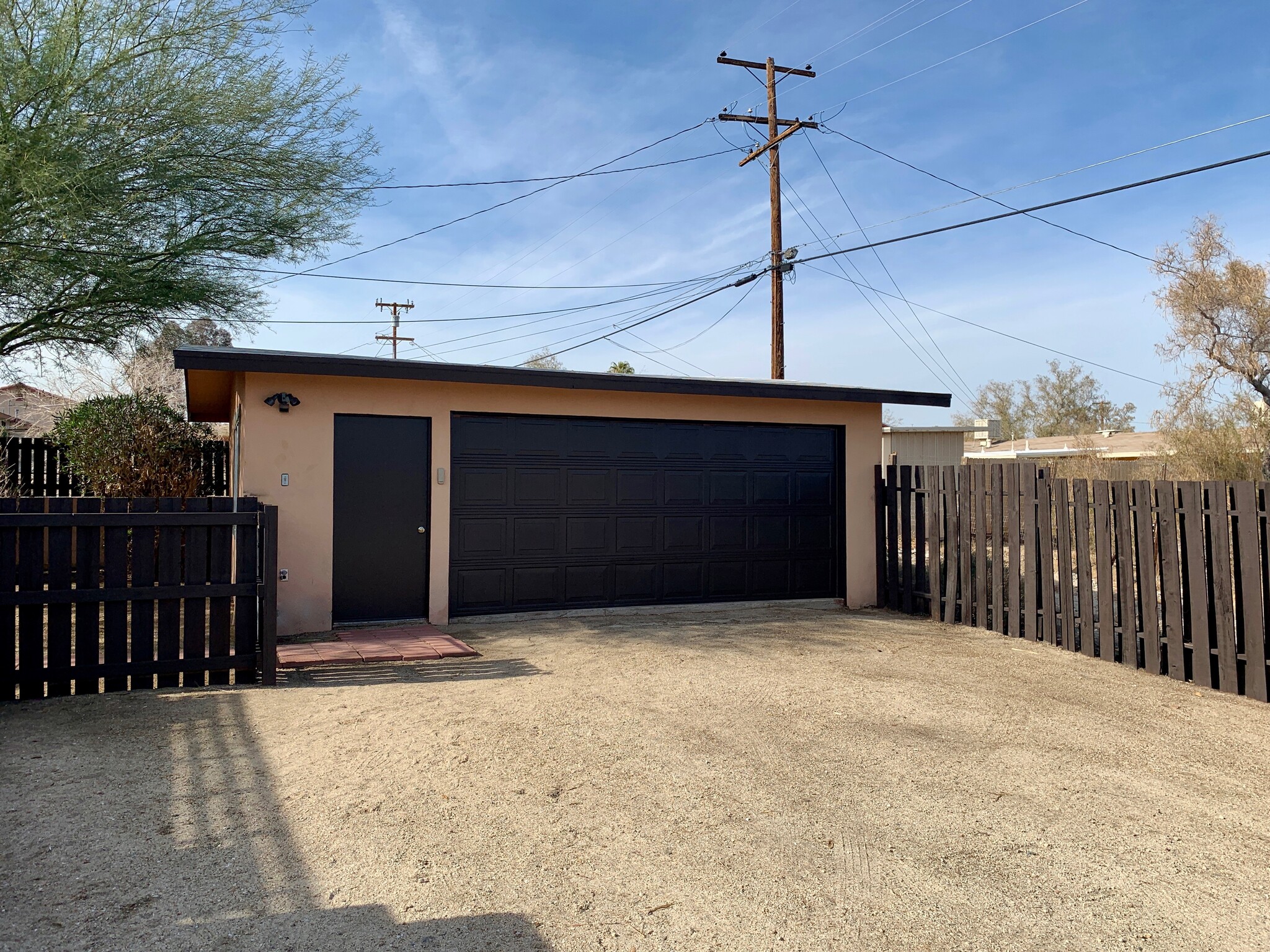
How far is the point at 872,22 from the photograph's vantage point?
1346 centimetres

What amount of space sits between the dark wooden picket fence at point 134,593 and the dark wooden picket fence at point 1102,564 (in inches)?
243

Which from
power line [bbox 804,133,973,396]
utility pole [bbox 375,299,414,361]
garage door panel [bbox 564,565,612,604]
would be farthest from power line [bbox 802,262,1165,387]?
utility pole [bbox 375,299,414,361]

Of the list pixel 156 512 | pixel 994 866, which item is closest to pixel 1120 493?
pixel 994 866

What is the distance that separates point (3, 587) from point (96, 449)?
18.3 ft

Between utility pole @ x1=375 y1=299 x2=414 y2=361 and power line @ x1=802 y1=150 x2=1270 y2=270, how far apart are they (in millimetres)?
23284

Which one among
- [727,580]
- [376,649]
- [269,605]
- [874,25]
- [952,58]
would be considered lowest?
[376,649]

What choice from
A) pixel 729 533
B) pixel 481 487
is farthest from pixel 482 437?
pixel 729 533

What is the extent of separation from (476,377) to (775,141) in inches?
407

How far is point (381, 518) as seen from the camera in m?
7.50

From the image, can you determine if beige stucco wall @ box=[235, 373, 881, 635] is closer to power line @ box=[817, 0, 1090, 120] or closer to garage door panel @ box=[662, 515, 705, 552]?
garage door panel @ box=[662, 515, 705, 552]

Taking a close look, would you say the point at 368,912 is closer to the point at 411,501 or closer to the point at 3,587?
the point at 3,587

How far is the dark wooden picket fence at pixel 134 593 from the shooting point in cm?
476

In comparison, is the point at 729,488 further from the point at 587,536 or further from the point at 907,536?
the point at 907,536

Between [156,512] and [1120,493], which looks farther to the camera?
[1120,493]
